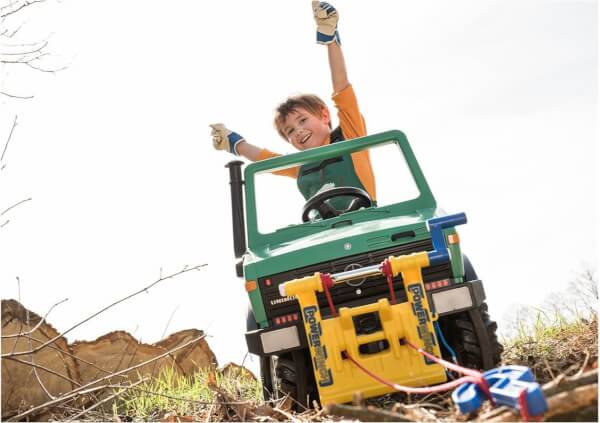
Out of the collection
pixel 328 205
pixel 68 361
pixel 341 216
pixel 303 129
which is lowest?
pixel 68 361

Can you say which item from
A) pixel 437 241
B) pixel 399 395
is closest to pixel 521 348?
pixel 399 395

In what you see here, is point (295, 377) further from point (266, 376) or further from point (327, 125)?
point (327, 125)

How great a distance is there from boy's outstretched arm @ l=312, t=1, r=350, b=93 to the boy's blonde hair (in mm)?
188

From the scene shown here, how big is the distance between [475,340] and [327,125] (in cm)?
239

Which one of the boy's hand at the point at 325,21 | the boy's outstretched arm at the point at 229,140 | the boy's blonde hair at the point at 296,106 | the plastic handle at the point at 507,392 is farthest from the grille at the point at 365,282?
the boy's outstretched arm at the point at 229,140

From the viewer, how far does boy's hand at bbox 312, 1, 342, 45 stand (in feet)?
14.8

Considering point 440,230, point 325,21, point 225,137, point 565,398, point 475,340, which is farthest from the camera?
point 225,137

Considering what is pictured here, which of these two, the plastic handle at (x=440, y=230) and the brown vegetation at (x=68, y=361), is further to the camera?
the brown vegetation at (x=68, y=361)

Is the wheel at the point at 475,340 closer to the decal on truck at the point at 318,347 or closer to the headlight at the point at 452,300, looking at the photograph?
the headlight at the point at 452,300

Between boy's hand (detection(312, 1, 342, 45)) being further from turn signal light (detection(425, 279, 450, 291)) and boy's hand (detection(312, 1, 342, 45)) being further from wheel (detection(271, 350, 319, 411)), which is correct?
wheel (detection(271, 350, 319, 411))

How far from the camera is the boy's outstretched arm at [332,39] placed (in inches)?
178

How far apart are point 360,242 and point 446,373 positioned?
76 centimetres

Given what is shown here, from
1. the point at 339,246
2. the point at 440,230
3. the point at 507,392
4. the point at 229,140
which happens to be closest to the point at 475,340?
the point at 440,230

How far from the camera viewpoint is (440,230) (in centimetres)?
294
